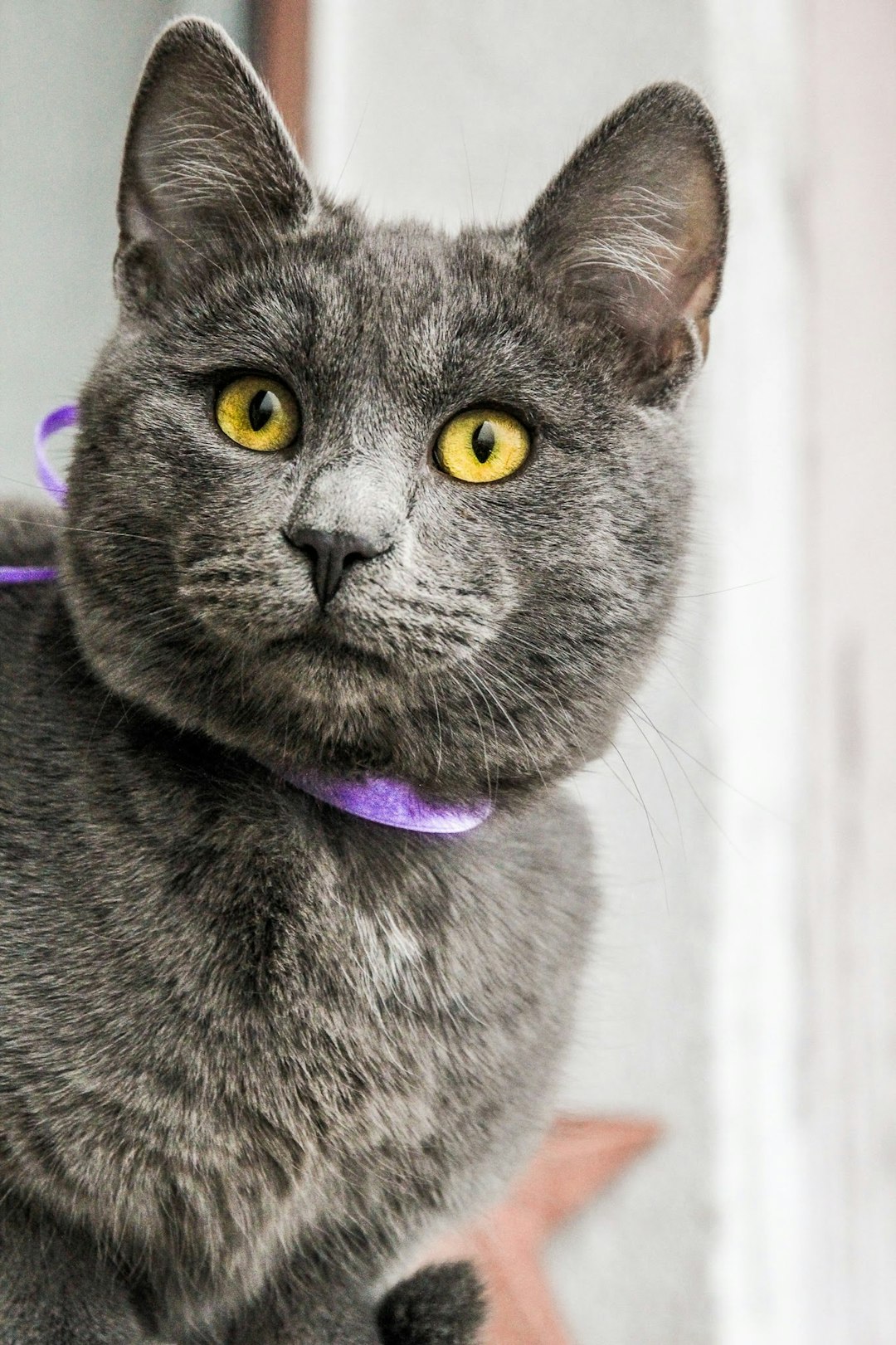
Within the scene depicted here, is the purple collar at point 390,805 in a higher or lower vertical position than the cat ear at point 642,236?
lower

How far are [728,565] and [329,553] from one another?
2.61ft

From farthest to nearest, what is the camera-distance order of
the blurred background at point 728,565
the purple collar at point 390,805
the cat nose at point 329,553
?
the blurred background at point 728,565
the purple collar at point 390,805
the cat nose at point 329,553

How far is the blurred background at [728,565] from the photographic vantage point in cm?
131

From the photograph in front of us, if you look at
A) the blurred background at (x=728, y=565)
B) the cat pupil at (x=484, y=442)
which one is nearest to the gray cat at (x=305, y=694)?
the cat pupil at (x=484, y=442)

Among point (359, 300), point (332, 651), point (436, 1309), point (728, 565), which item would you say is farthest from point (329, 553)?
point (728, 565)

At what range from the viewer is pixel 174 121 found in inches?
29.8

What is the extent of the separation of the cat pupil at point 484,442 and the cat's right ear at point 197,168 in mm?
179

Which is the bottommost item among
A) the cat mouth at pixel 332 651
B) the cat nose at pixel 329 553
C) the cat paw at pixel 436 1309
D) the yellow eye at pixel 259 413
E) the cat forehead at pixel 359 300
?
the cat paw at pixel 436 1309

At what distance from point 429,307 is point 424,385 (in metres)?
0.05

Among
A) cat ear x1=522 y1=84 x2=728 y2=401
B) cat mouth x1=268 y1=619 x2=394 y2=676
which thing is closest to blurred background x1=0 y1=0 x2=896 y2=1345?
cat ear x1=522 y1=84 x2=728 y2=401

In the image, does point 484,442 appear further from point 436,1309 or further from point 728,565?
point 728,565

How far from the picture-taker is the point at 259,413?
69cm

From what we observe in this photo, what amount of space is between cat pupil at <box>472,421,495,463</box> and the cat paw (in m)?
0.49

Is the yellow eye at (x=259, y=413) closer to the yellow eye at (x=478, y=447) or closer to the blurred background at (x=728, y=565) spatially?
the yellow eye at (x=478, y=447)
